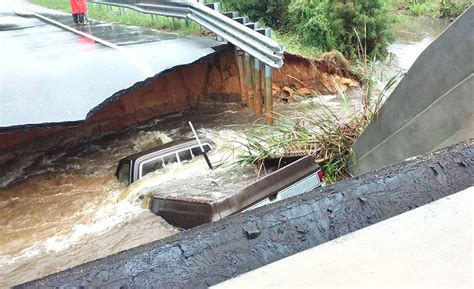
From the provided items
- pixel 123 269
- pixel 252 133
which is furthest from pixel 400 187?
pixel 252 133

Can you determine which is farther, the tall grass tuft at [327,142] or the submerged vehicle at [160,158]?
the submerged vehicle at [160,158]

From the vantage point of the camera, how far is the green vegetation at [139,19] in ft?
39.6

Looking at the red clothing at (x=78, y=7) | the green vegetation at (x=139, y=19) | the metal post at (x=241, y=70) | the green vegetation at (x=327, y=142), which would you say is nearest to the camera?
the green vegetation at (x=327, y=142)

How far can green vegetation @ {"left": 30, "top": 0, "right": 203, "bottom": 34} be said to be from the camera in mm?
12084

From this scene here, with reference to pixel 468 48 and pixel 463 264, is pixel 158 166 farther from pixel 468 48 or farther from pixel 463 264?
pixel 463 264

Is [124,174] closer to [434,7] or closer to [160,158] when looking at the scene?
[160,158]

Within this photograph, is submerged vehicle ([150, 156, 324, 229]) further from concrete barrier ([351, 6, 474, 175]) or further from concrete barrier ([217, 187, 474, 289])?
concrete barrier ([217, 187, 474, 289])

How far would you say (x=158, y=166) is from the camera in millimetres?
7098

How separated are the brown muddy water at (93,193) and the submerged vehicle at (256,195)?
0.27m

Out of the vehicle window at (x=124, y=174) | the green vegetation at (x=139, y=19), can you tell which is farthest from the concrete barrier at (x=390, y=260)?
the green vegetation at (x=139, y=19)

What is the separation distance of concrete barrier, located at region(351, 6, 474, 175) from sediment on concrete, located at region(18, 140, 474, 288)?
79.2 inches

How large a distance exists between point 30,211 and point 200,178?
3594 millimetres

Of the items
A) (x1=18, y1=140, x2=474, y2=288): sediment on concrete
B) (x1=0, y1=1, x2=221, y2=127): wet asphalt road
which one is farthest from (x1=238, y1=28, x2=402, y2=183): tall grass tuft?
(x1=18, y1=140, x2=474, y2=288): sediment on concrete

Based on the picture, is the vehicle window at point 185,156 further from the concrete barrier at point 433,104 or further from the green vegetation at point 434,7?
the green vegetation at point 434,7
